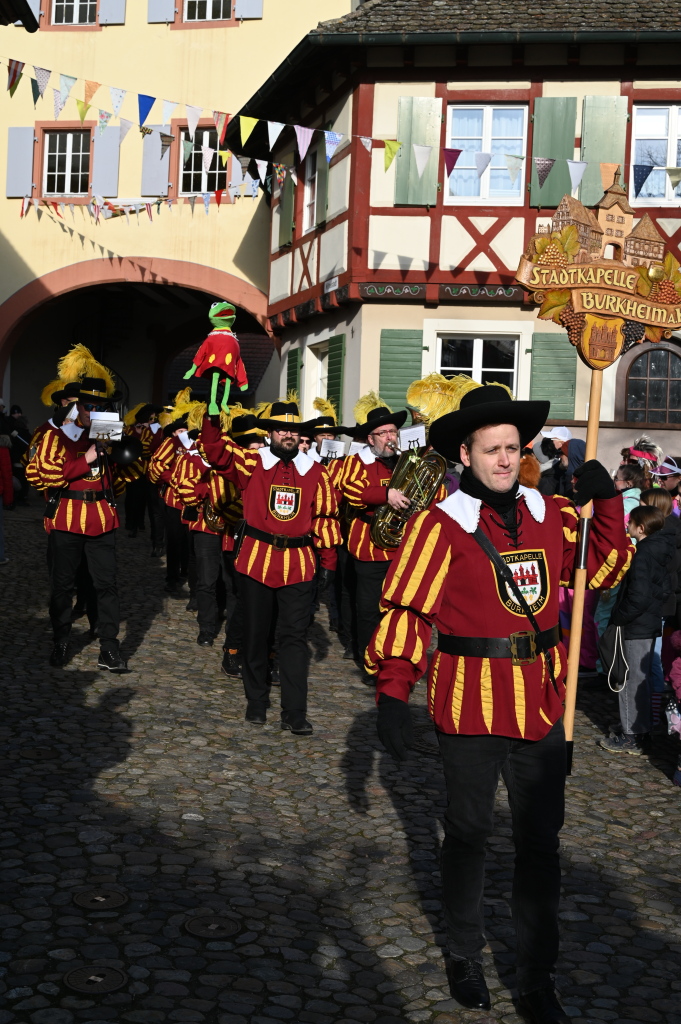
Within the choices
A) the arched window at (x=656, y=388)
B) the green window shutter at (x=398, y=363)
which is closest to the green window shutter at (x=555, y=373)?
the arched window at (x=656, y=388)

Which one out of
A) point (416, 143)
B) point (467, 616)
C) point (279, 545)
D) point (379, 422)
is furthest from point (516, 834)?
point (416, 143)

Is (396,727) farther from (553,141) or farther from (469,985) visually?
(553,141)

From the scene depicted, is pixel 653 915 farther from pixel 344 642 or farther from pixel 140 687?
pixel 344 642

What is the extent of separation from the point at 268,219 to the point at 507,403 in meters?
18.3

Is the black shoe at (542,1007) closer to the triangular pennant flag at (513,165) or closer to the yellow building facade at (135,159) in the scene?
the triangular pennant flag at (513,165)

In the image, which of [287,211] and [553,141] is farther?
[287,211]

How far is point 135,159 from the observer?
853 inches

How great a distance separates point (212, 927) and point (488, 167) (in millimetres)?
13557

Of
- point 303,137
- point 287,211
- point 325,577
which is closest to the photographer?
point 325,577

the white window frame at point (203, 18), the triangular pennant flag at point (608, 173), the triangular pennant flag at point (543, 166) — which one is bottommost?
the triangular pennant flag at point (608, 173)

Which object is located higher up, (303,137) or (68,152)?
(68,152)

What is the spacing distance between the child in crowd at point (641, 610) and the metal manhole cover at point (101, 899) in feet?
12.6

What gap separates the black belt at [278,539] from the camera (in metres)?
7.40

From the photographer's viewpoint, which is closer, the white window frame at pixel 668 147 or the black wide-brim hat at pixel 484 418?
the black wide-brim hat at pixel 484 418
